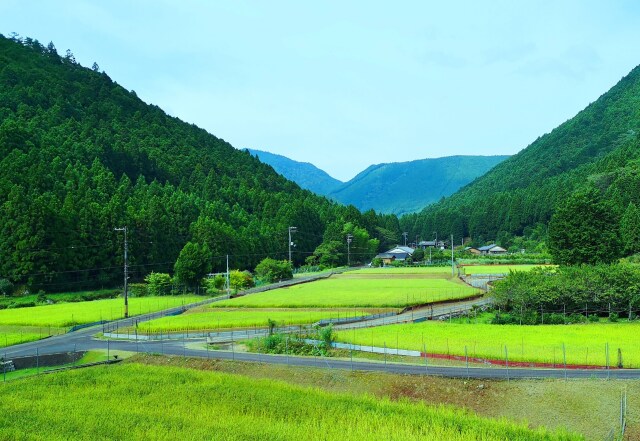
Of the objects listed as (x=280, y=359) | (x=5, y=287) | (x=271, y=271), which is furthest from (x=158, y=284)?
(x=280, y=359)

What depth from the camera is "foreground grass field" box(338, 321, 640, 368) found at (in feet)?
103

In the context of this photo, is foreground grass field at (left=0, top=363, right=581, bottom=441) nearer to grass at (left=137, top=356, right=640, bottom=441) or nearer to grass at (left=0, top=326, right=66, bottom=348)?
grass at (left=137, top=356, right=640, bottom=441)

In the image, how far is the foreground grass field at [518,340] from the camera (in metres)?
31.4

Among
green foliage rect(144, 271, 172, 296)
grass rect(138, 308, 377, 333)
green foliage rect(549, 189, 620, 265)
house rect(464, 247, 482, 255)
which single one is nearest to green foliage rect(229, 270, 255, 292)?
green foliage rect(144, 271, 172, 296)

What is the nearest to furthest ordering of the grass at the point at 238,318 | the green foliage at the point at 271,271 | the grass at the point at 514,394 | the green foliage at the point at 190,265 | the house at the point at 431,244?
the grass at the point at 514,394 < the grass at the point at 238,318 < the green foliage at the point at 190,265 < the green foliage at the point at 271,271 < the house at the point at 431,244

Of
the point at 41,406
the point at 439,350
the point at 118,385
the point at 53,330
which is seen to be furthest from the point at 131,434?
the point at 53,330

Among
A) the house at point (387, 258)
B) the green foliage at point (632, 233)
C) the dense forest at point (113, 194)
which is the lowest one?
the house at point (387, 258)

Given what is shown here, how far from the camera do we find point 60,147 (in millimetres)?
125250

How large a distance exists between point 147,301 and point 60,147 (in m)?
73.7

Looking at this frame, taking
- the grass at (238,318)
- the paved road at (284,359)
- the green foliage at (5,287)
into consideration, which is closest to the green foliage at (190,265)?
the grass at (238,318)

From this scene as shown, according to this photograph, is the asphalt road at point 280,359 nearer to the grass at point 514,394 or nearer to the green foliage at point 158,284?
the grass at point 514,394

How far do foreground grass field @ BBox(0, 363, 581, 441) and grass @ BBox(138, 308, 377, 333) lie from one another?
16938mm

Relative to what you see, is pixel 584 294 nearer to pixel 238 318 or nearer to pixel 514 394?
pixel 514 394

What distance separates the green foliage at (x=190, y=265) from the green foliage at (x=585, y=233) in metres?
44.8
